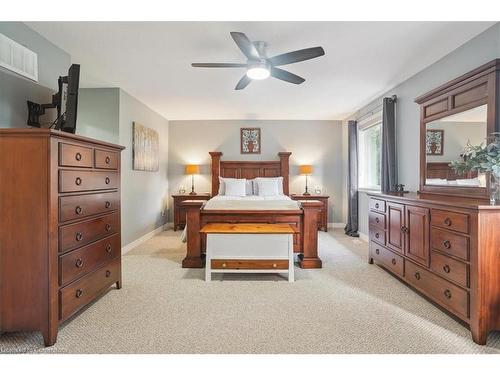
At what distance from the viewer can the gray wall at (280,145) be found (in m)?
6.23

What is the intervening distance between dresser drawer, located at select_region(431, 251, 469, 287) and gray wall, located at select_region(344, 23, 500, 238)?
151 centimetres

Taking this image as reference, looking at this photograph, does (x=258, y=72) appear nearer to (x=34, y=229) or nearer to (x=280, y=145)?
(x=34, y=229)

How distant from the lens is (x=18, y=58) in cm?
219

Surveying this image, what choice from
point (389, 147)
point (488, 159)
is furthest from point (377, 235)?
point (488, 159)

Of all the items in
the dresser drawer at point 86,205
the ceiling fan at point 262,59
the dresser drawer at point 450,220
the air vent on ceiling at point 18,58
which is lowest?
the dresser drawer at point 450,220

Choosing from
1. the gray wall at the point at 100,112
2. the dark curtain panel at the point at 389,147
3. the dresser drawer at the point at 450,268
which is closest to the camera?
the dresser drawer at the point at 450,268

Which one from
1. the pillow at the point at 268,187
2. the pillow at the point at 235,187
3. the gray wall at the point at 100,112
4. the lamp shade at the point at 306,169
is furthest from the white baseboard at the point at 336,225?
the gray wall at the point at 100,112

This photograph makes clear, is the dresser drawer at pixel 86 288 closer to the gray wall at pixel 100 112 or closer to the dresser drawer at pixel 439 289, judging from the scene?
the gray wall at pixel 100 112

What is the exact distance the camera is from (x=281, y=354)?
1.68 meters

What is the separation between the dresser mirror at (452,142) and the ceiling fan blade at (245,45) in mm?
2033

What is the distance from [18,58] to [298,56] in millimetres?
2346

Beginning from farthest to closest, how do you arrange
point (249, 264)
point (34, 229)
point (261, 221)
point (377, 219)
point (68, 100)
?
point (261, 221), point (377, 219), point (249, 264), point (68, 100), point (34, 229)

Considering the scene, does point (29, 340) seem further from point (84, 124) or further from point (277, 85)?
point (277, 85)
